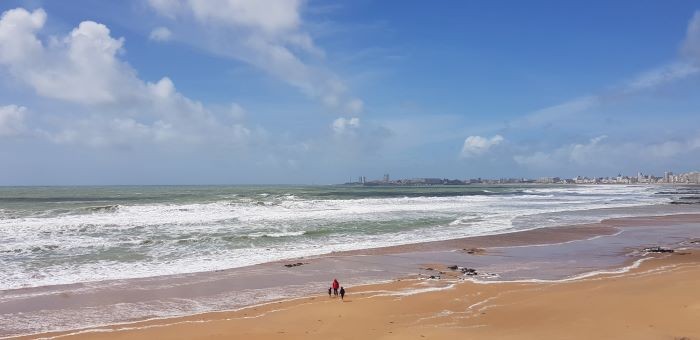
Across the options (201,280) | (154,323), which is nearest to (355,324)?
(154,323)

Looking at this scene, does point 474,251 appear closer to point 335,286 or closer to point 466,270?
point 466,270

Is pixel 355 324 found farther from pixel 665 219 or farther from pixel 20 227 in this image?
pixel 665 219

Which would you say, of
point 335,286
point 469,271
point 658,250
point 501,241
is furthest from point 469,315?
point 658,250

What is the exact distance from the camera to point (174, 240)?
20875 millimetres

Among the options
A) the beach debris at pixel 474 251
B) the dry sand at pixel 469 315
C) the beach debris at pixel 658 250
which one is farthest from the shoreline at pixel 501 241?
the beach debris at pixel 658 250

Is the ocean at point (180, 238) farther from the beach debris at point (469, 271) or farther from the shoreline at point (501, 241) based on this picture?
the beach debris at point (469, 271)

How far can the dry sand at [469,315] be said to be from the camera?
27.4ft

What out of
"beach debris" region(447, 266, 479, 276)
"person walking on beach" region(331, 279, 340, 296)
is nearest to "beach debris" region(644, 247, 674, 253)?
"beach debris" region(447, 266, 479, 276)

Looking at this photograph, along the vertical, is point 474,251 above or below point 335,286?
below

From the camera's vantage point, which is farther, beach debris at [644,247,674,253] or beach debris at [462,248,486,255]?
beach debris at [644,247,674,253]

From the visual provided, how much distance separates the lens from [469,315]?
376 inches

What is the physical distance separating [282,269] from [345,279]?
92.2 inches

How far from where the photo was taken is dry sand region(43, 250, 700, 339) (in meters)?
8.36

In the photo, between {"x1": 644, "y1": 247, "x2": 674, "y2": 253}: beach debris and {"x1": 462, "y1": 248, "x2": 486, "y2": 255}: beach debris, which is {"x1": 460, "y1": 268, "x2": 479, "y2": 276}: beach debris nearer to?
{"x1": 462, "y1": 248, "x2": 486, "y2": 255}: beach debris
